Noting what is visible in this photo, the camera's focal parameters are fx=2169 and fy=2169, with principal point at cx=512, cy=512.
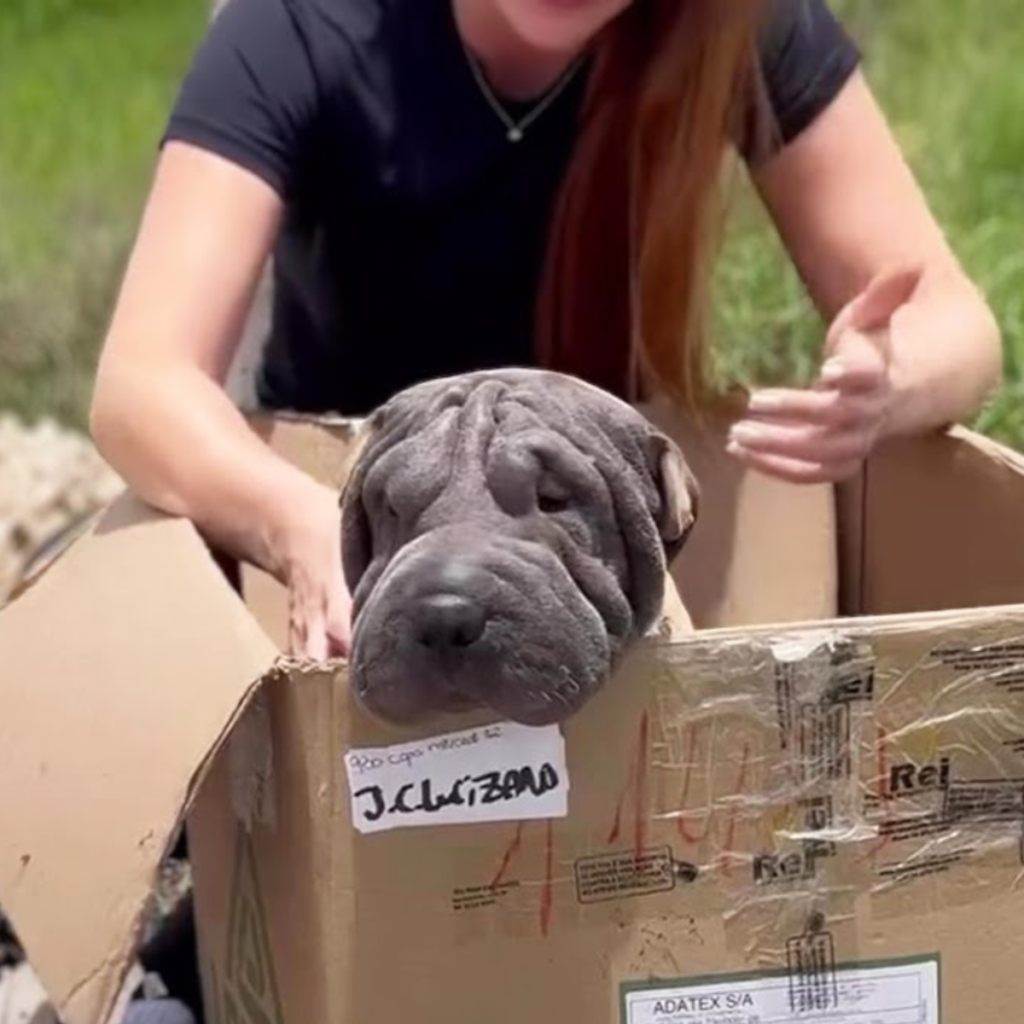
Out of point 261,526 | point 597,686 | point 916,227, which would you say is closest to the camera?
point 597,686

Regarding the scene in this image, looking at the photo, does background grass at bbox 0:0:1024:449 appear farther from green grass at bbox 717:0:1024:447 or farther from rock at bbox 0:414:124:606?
rock at bbox 0:414:124:606

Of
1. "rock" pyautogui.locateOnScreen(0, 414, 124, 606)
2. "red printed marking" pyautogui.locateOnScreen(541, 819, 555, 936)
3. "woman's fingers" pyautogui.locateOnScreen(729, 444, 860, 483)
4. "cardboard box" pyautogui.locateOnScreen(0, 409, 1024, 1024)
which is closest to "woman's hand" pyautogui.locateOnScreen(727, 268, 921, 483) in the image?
"woman's fingers" pyautogui.locateOnScreen(729, 444, 860, 483)

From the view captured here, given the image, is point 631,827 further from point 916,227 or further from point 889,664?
point 916,227

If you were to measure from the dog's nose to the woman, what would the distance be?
16.4 inches

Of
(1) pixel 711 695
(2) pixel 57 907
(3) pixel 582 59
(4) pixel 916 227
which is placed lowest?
(2) pixel 57 907

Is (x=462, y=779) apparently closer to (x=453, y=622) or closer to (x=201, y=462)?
(x=453, y=622)

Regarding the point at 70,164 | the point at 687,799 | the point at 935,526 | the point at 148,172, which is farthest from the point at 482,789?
the point at 70,164

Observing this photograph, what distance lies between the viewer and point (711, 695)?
1172 mm

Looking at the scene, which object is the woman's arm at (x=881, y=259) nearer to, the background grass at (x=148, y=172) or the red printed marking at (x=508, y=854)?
the background grass at (x=148, y=172)

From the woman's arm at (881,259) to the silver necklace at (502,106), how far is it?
0.18 metres

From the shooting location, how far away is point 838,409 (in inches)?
58.6

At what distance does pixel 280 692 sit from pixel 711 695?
233 millimetres

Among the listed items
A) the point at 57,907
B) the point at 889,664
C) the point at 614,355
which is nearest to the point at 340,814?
the point at 57,907

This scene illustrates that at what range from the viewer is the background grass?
2.54 meters
